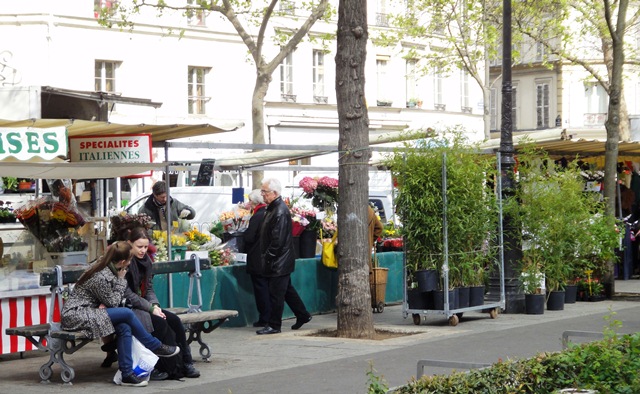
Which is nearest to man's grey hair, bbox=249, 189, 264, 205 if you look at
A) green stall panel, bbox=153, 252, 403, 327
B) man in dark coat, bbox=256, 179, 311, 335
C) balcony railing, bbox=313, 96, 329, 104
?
green stall panel, bbox=153, 252, 403, 327

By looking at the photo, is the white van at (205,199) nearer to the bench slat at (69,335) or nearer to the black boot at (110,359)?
the black boot at (110,359)

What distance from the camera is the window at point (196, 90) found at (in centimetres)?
3878

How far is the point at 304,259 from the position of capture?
1597 cm

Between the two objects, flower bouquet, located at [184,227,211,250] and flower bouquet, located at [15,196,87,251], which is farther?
flower bouquet, located at [184,227,211,250]

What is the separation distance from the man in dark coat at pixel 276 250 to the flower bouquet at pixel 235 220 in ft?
6.24

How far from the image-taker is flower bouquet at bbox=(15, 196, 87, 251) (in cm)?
1332

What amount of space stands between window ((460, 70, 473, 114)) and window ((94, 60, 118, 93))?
60.6 feet

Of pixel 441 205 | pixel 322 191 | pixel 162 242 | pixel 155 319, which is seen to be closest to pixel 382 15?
pixel 322 191

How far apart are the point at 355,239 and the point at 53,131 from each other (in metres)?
3.51

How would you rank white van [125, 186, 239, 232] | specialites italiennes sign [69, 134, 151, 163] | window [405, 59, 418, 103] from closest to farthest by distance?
specialites italiennes sign [69, 134, 151, 163] < white van [125, 186, 239, 232] < window [405, 59, 418, 103]

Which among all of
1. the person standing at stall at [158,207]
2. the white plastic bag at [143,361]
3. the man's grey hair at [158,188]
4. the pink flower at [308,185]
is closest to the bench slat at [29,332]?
the white plastic bag at [143,361]

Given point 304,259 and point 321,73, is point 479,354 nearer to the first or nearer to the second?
point 304,259

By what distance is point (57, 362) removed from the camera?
1046 centimetres

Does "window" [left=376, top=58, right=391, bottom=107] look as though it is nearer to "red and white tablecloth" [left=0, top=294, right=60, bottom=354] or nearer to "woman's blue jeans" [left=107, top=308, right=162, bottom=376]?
"red and white tablecloth" [left=0, top=294, right=60, bottom=354]
